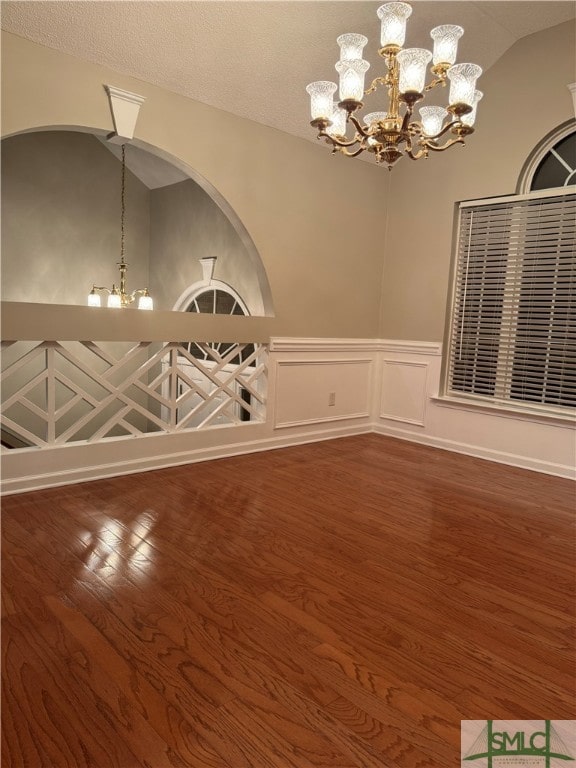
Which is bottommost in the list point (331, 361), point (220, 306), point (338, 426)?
point (338, 426)

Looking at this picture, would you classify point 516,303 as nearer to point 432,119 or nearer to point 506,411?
point 506,411

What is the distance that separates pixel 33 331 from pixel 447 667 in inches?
98.7

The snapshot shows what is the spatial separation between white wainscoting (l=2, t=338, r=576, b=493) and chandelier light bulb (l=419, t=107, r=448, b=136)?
1.85 metres

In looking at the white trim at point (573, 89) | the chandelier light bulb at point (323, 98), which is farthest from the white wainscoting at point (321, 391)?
the white trim at point (573, 89)

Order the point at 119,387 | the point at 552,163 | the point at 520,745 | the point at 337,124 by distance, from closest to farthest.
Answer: the point at 520,745 → the point at 337,124 → the point at 119,387 → the point at 552,163

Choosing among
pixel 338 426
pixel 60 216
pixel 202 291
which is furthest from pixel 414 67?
pixel 60 216

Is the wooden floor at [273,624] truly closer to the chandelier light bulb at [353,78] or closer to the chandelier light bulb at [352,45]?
the chandelier light bulb at [353,78]

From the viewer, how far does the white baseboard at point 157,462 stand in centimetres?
291

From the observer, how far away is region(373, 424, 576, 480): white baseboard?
3.65m

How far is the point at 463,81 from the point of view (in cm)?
230

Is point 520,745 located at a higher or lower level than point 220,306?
lower

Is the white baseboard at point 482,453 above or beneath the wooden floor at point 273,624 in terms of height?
above

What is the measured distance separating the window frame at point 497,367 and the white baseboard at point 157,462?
37.2 inches

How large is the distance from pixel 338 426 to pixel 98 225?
12.0 ft
